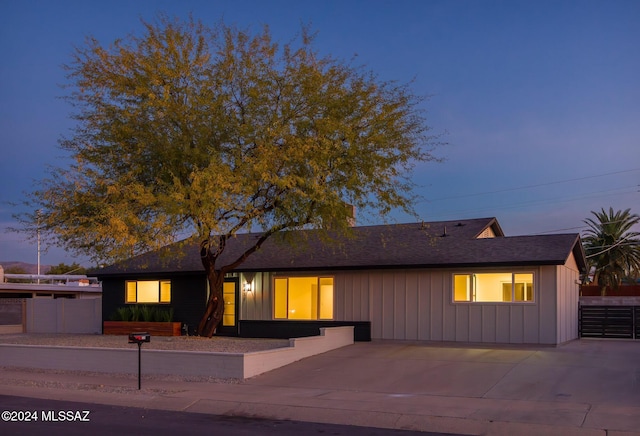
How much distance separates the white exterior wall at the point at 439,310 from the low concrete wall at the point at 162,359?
333cm

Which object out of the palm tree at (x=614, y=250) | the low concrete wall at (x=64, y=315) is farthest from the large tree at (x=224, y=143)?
the palm tree at (x=614, y=250)

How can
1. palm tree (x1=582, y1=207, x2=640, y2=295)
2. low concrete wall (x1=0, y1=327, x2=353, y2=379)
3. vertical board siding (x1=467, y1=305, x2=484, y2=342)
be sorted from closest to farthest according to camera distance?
low concrete wall (x1=0, y1=327, x2=353, y2=379), vertical board siding (x1=467, y1=305, x2=484, y2=342), palm tree (x1=582, y1=207, x2=640, y2=295)

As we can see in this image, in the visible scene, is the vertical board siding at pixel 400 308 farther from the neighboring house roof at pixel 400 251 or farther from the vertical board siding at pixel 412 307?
the neighboring house roof at pixel 400 251

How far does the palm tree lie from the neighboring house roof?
2522 centimetres

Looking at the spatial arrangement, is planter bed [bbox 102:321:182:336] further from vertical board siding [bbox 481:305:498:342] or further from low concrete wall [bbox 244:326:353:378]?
vertical board siding [bbox 481:305:498:342]

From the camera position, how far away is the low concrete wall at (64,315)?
3145cm

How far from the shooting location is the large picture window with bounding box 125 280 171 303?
28172 millimetres

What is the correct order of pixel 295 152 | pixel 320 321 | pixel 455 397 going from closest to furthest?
1. pixel 455 397
2. pixel 295 152
3. pixel 320 321

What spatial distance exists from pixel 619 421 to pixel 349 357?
30.0ft

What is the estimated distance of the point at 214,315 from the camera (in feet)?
72.1

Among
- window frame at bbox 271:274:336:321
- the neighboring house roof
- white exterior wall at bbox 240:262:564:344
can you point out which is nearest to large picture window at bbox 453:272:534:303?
white exterior wall at bbox 240:262:564:344

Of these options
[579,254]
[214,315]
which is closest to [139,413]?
[214,315]

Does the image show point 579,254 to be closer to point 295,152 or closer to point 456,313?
point 456,313

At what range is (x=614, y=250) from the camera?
5031 centimetres
